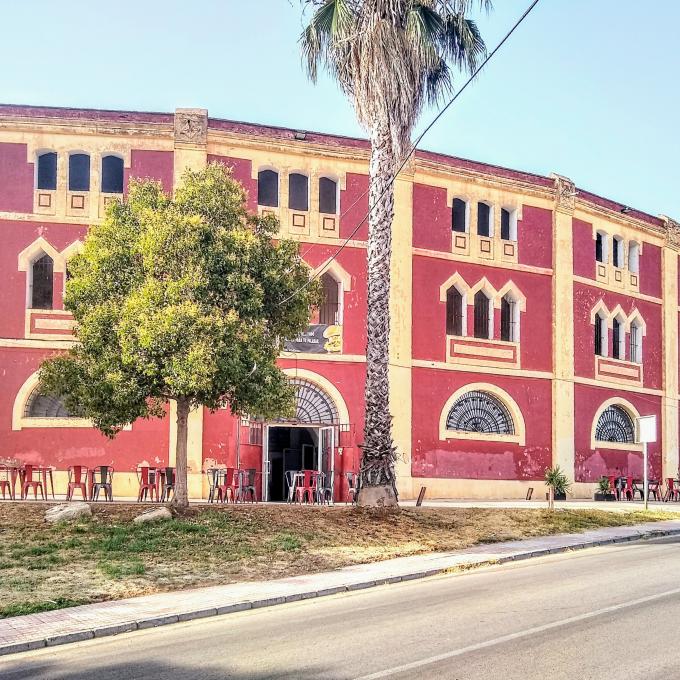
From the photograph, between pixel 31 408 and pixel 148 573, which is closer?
pixel 148 573

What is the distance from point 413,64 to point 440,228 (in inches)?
430

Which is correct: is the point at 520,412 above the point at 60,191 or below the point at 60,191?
below

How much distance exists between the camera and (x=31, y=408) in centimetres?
Answer: 2659

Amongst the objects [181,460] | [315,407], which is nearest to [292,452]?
[315,407]

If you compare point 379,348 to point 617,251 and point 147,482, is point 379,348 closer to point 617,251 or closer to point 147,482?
point 147,482

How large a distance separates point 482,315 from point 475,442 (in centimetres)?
445

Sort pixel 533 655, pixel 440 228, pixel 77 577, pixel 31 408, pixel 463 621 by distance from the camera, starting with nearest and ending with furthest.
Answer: pixel 533 655 < pixel 463 621 < pixel 77 577 < pixel 31 408 < pixel 440 228

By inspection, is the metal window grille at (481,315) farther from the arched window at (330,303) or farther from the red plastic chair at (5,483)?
the red plastic chair at (5,483)

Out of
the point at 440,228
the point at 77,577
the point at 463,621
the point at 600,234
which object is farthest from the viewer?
the point at 600,234

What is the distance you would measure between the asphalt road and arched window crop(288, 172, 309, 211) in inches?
708

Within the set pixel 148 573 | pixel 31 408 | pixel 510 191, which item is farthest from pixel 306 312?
pixel 510 191

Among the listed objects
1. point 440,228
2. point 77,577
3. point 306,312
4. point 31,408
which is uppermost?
point 440,228

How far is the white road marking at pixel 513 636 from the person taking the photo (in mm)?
8031

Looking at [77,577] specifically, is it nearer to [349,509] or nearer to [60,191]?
[349,509]
